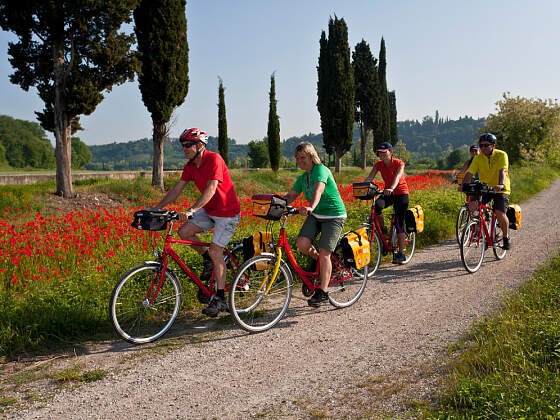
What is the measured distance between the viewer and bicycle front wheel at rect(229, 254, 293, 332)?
4512 mm

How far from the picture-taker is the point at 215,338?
14.6ft

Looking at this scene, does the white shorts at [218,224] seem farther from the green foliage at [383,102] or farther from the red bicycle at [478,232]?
the green foliage at [383,102]

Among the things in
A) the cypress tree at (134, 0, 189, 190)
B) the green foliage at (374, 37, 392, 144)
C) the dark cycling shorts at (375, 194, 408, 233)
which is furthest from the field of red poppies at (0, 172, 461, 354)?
the green foliage at (374, 37, 392, 144)

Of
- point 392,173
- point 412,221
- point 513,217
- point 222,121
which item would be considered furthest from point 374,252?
point 222,121

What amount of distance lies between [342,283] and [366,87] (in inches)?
1469

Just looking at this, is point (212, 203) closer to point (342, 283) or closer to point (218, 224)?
point (218, 224)

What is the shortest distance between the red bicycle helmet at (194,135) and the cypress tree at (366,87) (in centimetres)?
3761

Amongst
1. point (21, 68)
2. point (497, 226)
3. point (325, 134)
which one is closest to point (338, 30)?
point (325, 134)

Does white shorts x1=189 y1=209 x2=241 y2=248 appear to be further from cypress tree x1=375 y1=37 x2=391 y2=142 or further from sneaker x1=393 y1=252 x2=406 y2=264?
cypress tree x1=375 y1=37 x2=391 y2=142

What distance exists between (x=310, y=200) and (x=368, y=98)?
3812 cm

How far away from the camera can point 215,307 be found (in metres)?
4.67

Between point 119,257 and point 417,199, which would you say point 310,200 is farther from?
point 417,199

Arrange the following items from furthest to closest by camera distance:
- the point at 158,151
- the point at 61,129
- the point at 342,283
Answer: the point at 158,151, the point at 61,129, the point at 342,283

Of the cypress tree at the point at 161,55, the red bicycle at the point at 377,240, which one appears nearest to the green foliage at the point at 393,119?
the cypress tree at the point at 161,55
